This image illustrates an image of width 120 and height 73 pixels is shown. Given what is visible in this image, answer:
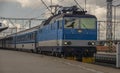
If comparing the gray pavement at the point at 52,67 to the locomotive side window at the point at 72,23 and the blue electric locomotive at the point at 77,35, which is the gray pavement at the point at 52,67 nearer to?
the blue electric locomotive at the point at 77,35

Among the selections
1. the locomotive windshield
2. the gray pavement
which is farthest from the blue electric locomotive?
the gray pavement

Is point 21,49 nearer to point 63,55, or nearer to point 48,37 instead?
point 48,37

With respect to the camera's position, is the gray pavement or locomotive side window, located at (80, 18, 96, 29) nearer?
the gray pavement

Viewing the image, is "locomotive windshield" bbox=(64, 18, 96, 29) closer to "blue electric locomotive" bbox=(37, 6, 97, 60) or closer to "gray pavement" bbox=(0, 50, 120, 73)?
"blue electric locomotive" bbox=(37, 6, 97, 60)

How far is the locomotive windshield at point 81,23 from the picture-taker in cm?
2929

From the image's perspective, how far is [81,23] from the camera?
1156 inches

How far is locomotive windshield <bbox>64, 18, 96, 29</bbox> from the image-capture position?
29.3 metres

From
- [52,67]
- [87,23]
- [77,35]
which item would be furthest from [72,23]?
[52,67]

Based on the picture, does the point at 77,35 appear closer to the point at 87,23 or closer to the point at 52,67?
the point at 87,23

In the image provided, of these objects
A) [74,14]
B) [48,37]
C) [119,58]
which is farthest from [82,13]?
[119,58]

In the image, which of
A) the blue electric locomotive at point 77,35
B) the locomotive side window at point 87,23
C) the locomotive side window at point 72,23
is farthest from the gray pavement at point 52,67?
the locomotive side window at point 87,23

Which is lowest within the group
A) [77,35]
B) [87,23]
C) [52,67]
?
[52,67]

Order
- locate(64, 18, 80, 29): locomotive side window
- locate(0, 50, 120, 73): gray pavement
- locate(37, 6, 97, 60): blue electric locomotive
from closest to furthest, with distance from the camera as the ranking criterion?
1. locate(0, 50, 120, 73): gray pavement
2. locate(37, 6, 97, 60): blue electric locomotive
3. locate(64, 18, 80, 29): locomotive side window

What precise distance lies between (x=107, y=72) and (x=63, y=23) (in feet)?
38.1
